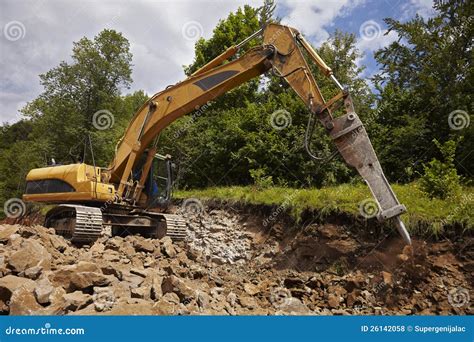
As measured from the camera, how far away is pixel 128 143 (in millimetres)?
8758

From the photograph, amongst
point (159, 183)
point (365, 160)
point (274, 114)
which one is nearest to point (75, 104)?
point (274, 114)

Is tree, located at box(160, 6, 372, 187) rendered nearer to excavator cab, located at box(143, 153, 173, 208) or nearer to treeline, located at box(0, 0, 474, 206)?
treeline, located at box(0, 0, 474, 206)

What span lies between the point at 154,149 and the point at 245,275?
363cm

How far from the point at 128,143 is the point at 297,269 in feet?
15.7

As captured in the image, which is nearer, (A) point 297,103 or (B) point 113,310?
(B) point 113,310

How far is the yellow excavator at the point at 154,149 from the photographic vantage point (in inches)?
262

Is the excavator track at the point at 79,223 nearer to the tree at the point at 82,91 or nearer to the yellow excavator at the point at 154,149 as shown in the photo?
the yellow excavator at the point at 154,149

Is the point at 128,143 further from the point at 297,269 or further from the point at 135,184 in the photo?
the point at 297,269

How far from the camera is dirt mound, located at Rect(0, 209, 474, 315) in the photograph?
14.1ft

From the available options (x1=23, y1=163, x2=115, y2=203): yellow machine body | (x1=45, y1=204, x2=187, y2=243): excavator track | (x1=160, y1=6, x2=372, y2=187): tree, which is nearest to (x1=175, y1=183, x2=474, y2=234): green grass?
(x1=160, y1=6, x2=372, y2=187): tree

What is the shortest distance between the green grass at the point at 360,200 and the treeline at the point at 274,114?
100cm

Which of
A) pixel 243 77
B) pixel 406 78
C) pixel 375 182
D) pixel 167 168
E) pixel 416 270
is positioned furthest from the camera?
pixel 406 78

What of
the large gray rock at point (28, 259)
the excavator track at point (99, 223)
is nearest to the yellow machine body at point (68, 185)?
the excavator track at point (99, 223)

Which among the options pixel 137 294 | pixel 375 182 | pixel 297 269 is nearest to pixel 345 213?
pixel 297 269
